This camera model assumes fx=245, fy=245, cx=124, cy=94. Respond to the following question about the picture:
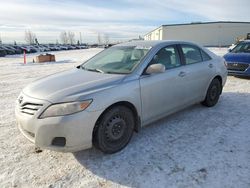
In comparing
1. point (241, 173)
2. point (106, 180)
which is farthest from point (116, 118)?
point (241, 173)

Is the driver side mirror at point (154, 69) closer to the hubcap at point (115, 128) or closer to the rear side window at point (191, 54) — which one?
the hubcap at point (115, 128)

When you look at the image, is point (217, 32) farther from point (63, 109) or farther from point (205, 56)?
point (63, 109)

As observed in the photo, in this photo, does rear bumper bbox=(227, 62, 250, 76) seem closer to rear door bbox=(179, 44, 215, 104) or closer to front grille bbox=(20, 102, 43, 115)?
rear door bbox=(179, 44, 215, 104)

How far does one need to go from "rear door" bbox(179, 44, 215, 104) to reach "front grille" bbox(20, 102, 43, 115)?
2656 millimetres

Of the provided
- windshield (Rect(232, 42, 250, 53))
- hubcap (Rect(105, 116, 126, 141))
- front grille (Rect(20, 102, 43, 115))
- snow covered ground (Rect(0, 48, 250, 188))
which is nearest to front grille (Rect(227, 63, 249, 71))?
windshield (Rect(232, 42, 250, 53))

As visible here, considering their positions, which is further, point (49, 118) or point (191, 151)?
point (191, 151)

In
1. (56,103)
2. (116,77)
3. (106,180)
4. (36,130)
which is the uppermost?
(116,77)

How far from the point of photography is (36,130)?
9.98ft

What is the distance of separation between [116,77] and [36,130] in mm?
1317

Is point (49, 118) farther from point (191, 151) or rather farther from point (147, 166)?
point (191, 151)

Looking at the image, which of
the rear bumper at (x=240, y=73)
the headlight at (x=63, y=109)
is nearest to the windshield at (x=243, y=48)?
the rear bumper at (x=240, y=73)

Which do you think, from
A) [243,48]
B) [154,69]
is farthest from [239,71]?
[154,69]

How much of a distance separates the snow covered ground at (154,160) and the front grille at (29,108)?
2.31 ft

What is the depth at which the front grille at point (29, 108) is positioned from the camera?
310cm
